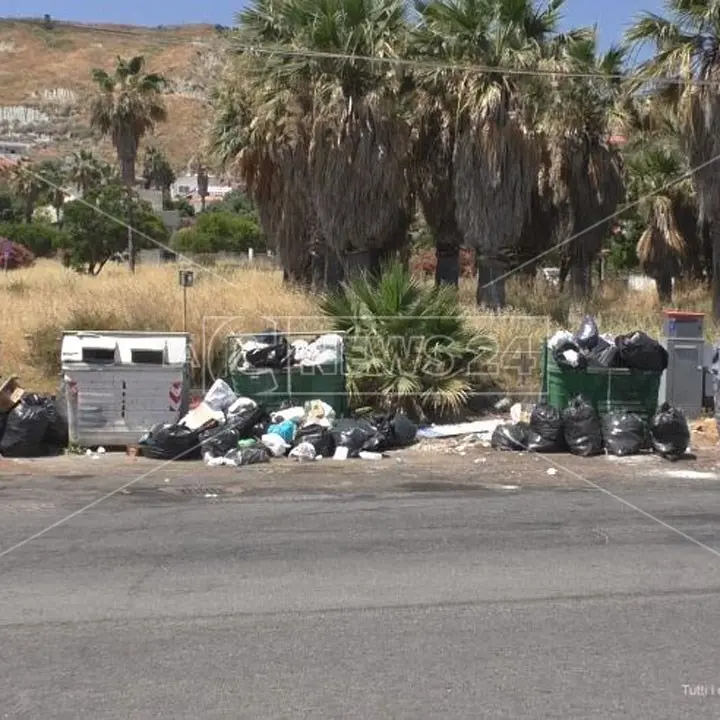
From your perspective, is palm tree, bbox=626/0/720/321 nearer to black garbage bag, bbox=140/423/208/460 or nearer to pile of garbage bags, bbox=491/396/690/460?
pile of garbage bags, bbox=491/396/690/460

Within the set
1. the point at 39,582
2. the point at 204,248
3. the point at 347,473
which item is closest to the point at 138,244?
the point at 204,248

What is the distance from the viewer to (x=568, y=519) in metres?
8.45

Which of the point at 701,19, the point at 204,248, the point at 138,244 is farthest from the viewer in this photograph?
the point at 204,248

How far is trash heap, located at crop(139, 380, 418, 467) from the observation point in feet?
38.3

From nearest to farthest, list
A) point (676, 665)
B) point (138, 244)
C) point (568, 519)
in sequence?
point (676, 665) → point (568, 519) → point (138, 244)

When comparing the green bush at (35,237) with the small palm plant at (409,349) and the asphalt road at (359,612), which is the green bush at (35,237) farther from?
the asphalt road at (359,612)

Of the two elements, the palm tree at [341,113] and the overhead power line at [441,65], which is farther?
the palm tree at [341,113]

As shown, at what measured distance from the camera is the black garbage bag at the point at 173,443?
11.7 meters

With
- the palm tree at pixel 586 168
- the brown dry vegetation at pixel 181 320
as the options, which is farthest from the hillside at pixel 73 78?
the brown dry vegetation at pixel 181 320

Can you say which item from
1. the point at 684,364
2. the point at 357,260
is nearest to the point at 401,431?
the point at 684,364

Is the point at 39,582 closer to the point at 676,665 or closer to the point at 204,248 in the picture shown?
the point at 676,665

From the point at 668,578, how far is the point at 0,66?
164 m

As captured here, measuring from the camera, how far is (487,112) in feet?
64.4

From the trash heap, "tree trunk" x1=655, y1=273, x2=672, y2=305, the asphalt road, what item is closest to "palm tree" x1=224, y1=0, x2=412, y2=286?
the trash heap
